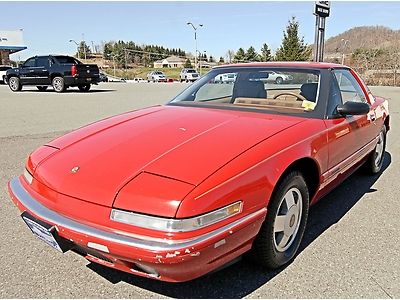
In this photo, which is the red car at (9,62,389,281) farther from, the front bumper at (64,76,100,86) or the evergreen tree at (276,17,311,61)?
the evergreen tree at (276,17,311,61)

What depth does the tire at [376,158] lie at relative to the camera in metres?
4.44

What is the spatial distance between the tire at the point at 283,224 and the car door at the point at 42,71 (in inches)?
670

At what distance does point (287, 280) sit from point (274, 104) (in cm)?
158

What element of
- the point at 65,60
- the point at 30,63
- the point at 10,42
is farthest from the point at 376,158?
the point at 10,42

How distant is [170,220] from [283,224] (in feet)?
3.31

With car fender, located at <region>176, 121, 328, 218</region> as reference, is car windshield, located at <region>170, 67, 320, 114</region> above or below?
above

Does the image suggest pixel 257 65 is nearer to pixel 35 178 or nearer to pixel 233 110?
Result: pixel 233 110

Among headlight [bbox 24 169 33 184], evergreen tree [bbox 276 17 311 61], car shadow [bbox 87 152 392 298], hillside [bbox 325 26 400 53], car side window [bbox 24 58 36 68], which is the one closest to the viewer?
car shadow [bbox 87 152 392 298]

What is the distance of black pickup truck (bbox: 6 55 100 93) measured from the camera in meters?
16.7

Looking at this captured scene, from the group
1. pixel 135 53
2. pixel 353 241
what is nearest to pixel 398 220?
pixel 353 241

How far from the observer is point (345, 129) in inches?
125

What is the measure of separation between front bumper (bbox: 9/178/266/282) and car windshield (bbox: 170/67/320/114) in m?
1.44

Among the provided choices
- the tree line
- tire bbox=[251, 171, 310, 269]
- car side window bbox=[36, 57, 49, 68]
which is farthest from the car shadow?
the tree line

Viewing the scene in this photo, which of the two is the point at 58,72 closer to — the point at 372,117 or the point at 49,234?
the point at 372,117
